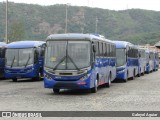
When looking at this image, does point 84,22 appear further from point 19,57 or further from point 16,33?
point 19,57

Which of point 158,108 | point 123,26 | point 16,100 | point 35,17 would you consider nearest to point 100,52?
point 16,100

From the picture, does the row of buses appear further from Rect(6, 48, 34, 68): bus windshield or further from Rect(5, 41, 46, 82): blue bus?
Rect(6, 48, 34, 68): bus windshield

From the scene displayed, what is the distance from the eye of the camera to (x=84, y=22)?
475ft

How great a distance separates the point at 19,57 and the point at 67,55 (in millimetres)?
12286

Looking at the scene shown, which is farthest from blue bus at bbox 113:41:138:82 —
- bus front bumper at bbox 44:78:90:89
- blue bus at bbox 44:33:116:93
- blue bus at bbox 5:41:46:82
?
bus front bumper at bbox 44:78:90:89

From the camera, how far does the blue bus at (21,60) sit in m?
32.8

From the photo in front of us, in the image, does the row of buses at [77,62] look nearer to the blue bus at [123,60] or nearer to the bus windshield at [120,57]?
the blue bus at [123,60]

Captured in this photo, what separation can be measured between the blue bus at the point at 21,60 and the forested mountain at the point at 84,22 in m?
82.9

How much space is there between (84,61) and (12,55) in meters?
12.6

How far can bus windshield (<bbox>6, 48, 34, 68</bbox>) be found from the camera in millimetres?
32844

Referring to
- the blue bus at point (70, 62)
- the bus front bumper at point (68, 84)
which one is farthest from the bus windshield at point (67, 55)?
the bus front bumper at point (68, 84)

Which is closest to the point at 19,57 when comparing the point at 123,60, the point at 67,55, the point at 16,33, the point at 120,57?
the point at 120,57

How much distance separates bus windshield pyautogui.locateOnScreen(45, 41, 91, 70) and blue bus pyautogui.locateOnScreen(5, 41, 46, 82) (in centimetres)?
1160

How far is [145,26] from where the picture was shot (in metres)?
166
